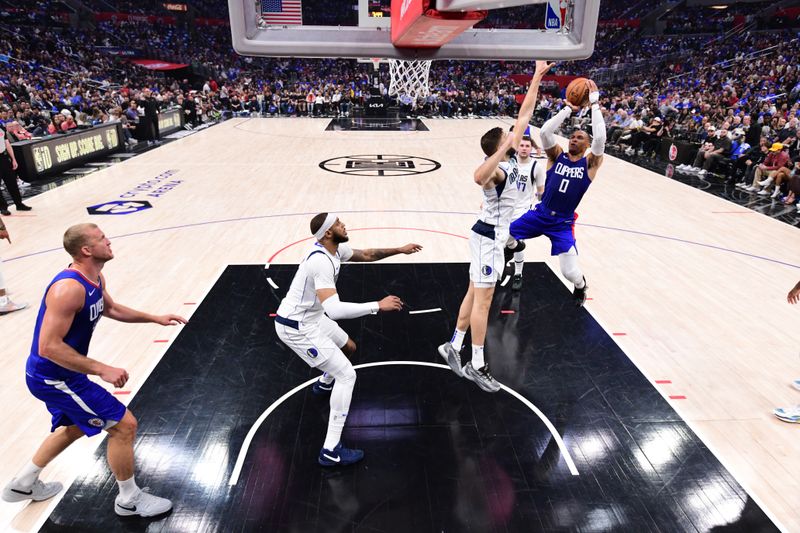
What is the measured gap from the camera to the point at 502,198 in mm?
4590

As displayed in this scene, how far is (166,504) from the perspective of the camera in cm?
338

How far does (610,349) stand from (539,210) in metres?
1.59

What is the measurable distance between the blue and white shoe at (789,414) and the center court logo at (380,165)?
997cm

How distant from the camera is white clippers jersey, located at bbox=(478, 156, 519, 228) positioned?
4.55 meters

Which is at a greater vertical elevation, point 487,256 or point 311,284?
point 311,284

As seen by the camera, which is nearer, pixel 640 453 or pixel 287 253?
pixel 640 453

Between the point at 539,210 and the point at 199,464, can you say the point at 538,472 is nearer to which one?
the point at 199,464

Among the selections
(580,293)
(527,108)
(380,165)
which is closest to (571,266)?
(580,293)

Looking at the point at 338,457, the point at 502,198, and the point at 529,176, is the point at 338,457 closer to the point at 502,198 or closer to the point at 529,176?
the point at 502,198

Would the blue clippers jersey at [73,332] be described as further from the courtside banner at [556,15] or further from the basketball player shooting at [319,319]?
the courtside banner at [556,15]

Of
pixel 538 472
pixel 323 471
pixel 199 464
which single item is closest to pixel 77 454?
pixel 199 464

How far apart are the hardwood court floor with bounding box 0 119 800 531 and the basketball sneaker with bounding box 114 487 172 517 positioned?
55 centimetres

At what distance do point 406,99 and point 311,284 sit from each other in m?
25.3

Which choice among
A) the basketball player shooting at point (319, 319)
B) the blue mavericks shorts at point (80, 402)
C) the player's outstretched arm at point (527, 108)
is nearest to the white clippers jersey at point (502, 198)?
the player's outstretched arm at point (527, 108)
